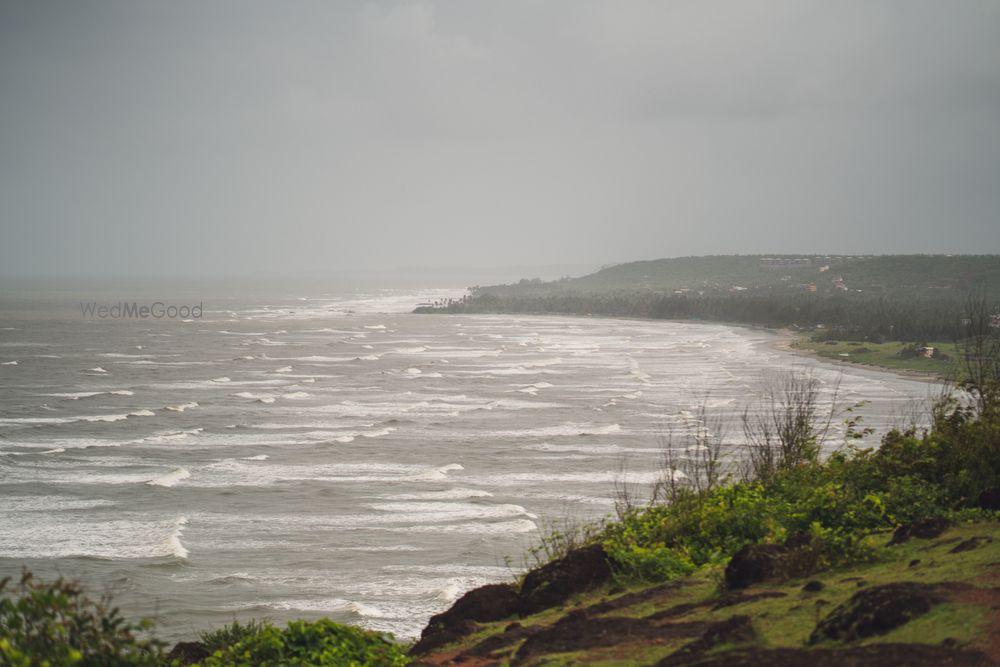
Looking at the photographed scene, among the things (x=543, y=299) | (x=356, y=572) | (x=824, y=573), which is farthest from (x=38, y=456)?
(x=543, y=299)

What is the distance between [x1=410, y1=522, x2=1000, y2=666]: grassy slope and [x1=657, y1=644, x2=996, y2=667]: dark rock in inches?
7.4

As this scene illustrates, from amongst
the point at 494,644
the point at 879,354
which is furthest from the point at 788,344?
the point at 494,644

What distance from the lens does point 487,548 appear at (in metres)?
23.8

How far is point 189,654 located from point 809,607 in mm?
8216

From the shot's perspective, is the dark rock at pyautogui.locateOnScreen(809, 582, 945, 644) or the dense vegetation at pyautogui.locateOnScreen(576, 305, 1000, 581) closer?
the dark rock at pyautogui.locateOnScreen(809, 582, 945, 644)

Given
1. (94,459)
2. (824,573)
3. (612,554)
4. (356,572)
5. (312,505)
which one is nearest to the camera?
(824,573)

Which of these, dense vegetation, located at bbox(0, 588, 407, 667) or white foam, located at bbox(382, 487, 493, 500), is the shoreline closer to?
dense vegetation, located at bbox(0, 588, 407, 667)

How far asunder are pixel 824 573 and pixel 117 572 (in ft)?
58.5

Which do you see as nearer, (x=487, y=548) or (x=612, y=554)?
(x=612, y=554)

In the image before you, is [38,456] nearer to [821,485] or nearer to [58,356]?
[821,485]

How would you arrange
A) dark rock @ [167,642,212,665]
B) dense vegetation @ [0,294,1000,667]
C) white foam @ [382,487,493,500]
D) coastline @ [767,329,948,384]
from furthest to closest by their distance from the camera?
coastline @ [767,329,948,384], white foam @ [382,487,493,500], dark rock @ [167,642,212,665], dense vegetation @ [0,294,1000,667]

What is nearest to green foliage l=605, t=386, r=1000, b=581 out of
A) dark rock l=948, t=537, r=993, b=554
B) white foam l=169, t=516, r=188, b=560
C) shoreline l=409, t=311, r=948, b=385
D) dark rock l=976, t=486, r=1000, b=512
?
dark rock l=976, t=486, r=1000, b=512

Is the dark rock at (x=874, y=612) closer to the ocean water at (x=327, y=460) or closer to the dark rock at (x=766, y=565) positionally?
the dark rock at (x=766, y=565)

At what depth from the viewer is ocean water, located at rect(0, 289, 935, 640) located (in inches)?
875
